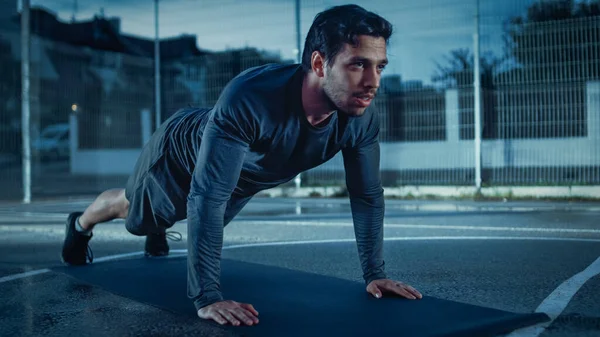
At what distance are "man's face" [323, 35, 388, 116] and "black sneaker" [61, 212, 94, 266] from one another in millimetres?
2739

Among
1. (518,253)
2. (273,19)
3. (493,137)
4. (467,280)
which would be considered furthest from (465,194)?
(467,280)

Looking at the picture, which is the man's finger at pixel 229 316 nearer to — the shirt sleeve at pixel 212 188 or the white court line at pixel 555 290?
the shirt sleeve at pixel 212 188

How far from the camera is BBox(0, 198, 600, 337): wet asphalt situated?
3352mm

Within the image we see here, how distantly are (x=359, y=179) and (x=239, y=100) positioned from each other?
33.8 inches

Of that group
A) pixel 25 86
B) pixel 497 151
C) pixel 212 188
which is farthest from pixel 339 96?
pixel 25 86

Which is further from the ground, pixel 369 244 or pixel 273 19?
pixel 273 19

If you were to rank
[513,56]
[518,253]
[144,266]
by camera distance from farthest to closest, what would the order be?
[513,56]
[518,253]
[144,266]

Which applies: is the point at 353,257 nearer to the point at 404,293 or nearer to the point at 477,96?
the point at 404,293

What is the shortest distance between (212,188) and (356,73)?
Answer: 2.72ft

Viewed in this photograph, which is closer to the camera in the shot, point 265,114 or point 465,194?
point 265,114

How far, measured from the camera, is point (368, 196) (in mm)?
3666

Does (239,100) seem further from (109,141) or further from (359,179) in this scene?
(109,141)

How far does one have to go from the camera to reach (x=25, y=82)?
43.8 ft

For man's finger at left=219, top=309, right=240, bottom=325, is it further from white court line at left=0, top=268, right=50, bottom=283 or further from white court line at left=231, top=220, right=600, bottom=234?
white court line at left=231, top=220, right=600, bottom=234
